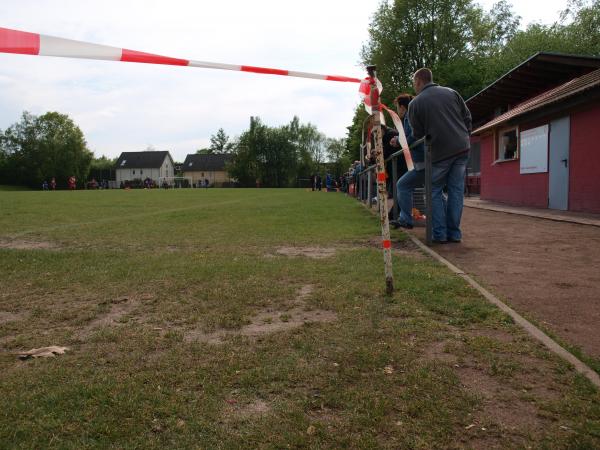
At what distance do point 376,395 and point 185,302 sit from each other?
6.76 feet

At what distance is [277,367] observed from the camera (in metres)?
2.51

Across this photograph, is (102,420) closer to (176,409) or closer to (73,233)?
(176,409)

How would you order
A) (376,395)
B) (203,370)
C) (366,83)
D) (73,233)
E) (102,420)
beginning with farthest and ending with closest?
(73,233)
(366,83)
(203,370)
(376,395)
(102,420)

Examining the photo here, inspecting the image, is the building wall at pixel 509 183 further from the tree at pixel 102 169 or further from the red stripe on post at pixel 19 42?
the tree at pixel 102 169

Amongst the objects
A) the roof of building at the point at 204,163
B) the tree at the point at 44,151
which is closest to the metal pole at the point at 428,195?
the tree at the point at 44,151

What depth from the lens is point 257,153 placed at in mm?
88562

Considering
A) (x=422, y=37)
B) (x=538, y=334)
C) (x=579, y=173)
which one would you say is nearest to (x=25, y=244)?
(x=538, y=334)

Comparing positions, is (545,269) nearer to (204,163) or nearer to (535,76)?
(535,76)

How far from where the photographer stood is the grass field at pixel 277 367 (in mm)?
1903

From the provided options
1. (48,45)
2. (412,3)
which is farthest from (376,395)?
(412,3)

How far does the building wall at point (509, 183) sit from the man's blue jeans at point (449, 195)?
892cm

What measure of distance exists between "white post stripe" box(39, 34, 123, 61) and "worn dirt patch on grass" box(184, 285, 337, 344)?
2.08 metres

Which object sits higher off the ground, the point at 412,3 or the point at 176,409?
the point at 412,3

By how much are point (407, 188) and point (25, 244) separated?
5.79 metres
